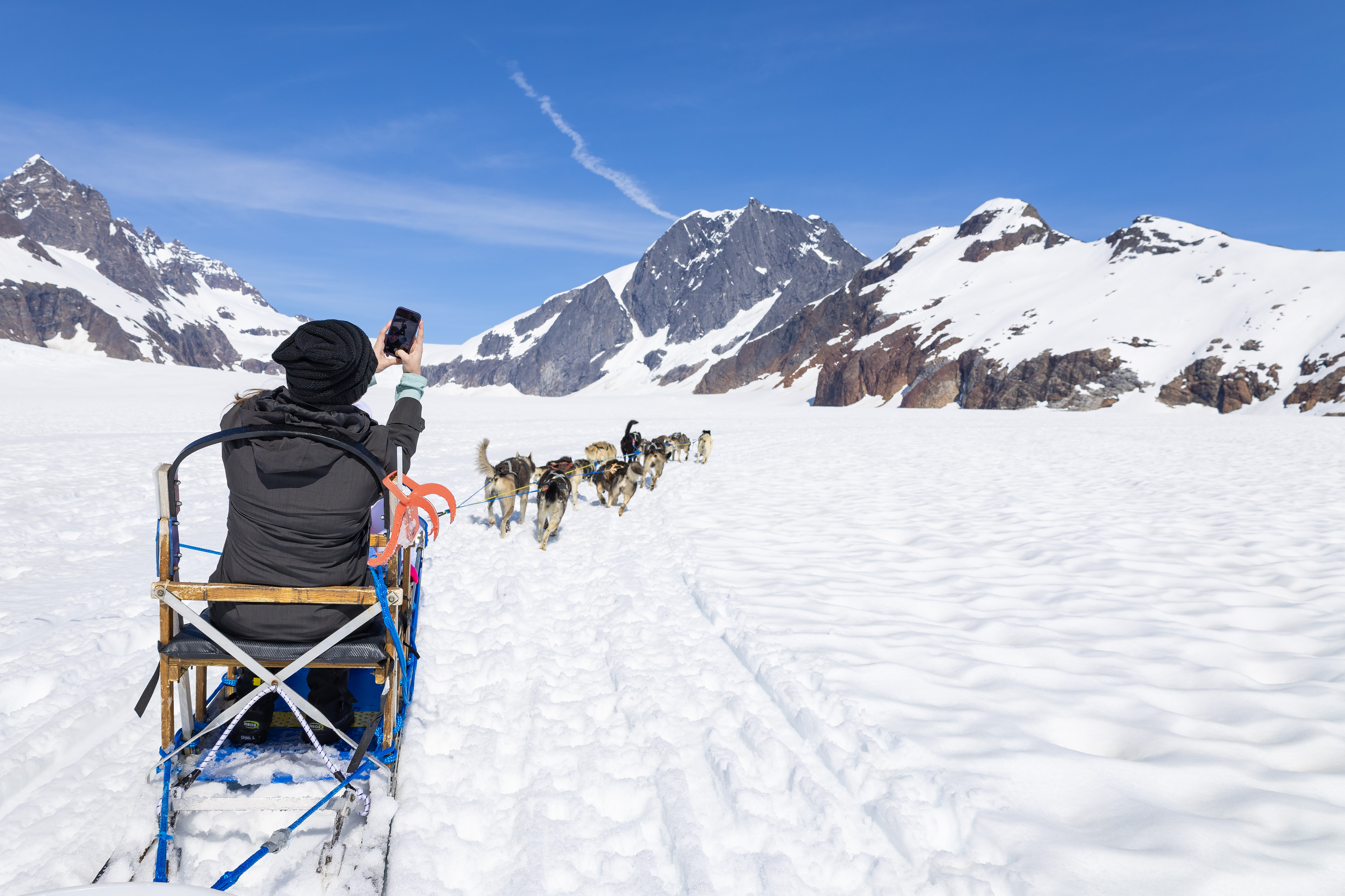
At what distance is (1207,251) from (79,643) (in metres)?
116

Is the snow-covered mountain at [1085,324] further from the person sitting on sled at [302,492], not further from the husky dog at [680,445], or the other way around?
the person sitting on sled at [302,492]

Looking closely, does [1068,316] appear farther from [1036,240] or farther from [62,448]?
[62,448]

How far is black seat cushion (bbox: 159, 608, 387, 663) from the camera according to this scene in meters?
2.53

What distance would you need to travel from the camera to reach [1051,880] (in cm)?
252

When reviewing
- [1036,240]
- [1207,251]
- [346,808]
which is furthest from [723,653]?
[1036,240]

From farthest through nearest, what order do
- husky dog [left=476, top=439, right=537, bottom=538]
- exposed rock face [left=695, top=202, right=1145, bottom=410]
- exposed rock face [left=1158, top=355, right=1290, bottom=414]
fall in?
exposed rock face [left=695, top=202, right=1145, bottom=410] → exposed rock face [left=1158, top=355, right=1290, bottom=414] → husky dog [left=476, top=439, right=537, bottom=538]

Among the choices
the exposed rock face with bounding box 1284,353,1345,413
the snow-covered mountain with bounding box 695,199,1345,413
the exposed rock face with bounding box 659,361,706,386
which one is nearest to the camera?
the exposed rock face with bounding box 1284,353,1345,413

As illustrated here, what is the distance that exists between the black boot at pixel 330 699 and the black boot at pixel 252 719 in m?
0.17

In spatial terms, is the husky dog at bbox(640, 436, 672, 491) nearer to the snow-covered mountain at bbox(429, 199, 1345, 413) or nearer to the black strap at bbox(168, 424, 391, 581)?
the black strap at bbox(168, 424, 391, 581)

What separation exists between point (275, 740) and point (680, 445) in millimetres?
14645

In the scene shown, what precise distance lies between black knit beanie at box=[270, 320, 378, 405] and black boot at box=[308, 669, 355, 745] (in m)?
1.42

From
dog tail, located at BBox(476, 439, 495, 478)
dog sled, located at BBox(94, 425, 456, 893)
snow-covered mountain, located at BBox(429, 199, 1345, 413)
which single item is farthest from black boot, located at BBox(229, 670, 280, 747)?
snow-covered mountain, located at BBox(429, 199, 1345, 413)

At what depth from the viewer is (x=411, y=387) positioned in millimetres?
3539

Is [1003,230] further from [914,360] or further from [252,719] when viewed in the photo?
[252,719]
